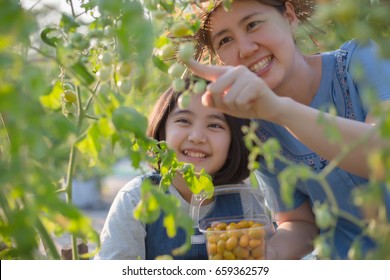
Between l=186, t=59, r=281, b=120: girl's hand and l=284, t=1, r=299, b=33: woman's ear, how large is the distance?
2.36 ft

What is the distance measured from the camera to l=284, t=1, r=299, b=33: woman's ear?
1612 mm

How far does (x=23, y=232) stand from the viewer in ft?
1.72

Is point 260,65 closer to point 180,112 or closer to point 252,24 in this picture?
point 252,24

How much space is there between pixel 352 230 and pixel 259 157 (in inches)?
13.1

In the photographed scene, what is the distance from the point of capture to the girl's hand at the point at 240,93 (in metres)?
0.91

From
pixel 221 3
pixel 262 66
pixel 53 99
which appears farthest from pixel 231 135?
pixel 53 99

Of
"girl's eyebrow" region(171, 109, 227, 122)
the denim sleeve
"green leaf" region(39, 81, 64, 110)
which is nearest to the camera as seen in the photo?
"green leaf" region(39, 81, 64, 110)

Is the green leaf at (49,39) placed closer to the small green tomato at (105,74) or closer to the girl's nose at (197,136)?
the small green tomato at (105,74)

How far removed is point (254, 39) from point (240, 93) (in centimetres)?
55

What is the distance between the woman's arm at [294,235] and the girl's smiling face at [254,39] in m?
0.41

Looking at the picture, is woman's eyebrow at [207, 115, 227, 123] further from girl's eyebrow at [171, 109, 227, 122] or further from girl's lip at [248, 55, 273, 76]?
girl's lip at [248, 55, 273, 76]

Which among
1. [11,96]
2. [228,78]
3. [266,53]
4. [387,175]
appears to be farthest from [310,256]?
[11,96]

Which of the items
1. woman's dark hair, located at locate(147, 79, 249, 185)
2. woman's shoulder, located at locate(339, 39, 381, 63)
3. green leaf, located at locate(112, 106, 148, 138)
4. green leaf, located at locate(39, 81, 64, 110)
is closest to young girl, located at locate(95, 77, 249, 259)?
woman's dark hair, located at locate(147, 79, 249, 185)
